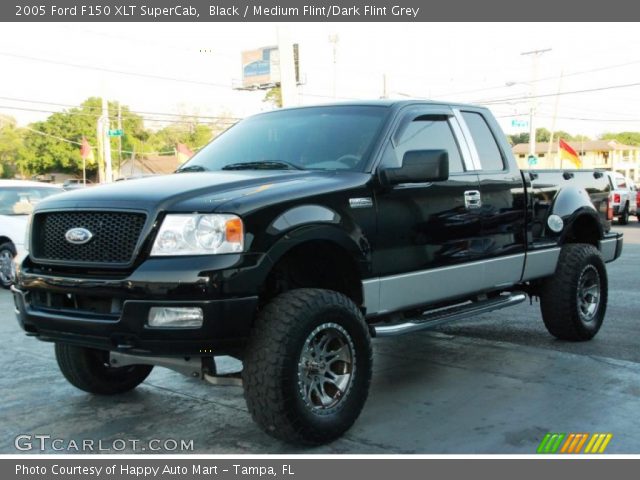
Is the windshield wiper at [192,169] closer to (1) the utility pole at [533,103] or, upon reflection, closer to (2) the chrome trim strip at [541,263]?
(2) the chrome trim strip at [541,263]

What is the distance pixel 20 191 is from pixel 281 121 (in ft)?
24.8

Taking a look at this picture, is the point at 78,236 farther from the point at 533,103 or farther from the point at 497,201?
the point at 533,103

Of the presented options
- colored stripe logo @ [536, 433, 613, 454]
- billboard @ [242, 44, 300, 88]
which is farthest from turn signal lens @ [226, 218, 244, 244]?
billboard @ [242, 44, 300, 88]

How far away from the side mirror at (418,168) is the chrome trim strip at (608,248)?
3.45 meters

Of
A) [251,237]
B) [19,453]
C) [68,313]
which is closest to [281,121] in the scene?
[251,237]

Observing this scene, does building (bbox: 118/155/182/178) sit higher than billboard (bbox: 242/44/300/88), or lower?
lower

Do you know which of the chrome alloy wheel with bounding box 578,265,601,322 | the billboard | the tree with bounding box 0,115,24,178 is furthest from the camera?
the tree with bounding box 0,115,24,178

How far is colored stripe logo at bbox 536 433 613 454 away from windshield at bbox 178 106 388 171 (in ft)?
6.63

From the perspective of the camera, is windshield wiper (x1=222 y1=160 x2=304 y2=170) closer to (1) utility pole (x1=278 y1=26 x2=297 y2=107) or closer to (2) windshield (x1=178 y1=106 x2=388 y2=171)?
(2) windshield (x1=178 y1=106 x2=388 y2=171)

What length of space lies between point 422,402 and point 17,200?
8.72 m

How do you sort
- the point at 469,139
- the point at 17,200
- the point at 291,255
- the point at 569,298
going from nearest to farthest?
the point at 291,255 → the point at 469,139 → the point at 569,298 → the point at 17,200

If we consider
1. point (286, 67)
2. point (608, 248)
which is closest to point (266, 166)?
point (608, 248)

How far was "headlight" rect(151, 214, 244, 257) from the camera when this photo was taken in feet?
13.4

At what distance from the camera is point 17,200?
1191 centimetres
